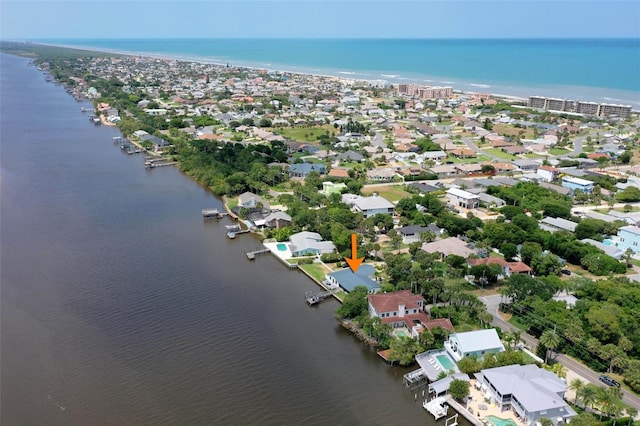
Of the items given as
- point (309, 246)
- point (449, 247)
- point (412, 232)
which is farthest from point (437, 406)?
point (412, 232)

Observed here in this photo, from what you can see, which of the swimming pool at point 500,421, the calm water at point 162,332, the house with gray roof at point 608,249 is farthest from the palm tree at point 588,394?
the house with gray roof at point 608,249

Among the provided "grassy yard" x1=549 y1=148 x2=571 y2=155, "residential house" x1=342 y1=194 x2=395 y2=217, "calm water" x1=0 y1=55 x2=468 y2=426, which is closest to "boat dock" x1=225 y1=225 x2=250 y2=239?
"calm water" x1=0 y1=55 x2=468 y2=426

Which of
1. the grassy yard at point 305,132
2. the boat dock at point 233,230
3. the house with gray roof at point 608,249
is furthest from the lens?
the grassy yard at point 305,132

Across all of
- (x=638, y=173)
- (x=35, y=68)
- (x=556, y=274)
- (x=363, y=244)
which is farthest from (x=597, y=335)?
(x=35, y=68)

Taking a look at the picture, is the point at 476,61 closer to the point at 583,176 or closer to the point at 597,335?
the point at 583,176

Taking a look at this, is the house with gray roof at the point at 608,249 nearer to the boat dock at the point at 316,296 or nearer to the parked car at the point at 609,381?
the parked car at the point at 609,381

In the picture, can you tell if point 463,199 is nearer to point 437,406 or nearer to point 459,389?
point 459,389

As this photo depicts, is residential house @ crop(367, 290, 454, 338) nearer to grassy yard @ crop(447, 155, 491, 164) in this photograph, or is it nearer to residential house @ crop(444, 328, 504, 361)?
residential house @ crop(444, 328, 504, 361)

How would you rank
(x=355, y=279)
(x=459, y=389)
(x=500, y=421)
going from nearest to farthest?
(x=500, y=421) < (x=459, y=389) < (x=355, y=279)
